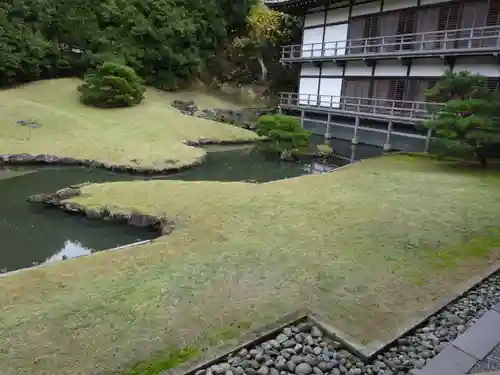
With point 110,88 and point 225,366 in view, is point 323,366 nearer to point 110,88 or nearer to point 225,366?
point 225,366

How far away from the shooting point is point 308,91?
22.8 m

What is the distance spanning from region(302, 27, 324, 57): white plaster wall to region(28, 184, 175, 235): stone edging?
1591 centimetres

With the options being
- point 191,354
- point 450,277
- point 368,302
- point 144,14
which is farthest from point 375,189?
point 144,14

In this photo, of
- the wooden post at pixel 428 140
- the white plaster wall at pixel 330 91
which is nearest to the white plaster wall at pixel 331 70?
the white plaster wall at pixel 330 91

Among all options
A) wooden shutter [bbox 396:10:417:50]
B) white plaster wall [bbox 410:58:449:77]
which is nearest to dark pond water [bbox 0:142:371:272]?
white plaster wall [bbox 410:58:449:77]

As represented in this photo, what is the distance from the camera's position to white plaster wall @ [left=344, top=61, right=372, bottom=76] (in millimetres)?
18609

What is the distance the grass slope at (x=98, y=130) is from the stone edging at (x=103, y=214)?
13.1 feet

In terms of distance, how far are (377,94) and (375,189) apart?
34.1 feet

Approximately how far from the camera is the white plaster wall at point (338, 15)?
19.4 meters

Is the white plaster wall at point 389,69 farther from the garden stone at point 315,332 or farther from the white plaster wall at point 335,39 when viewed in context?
the garden stone at point 315,332

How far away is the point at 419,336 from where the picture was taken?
373 cm

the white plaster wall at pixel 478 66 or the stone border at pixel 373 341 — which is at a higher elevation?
Result: the white plaster wall at pixel 478 66

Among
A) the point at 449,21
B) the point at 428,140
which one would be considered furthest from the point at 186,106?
the point at 449,21

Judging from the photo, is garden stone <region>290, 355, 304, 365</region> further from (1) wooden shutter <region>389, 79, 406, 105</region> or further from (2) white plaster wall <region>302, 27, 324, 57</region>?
(2) white plaster wall <region>302, 27, 324, 57</region>
